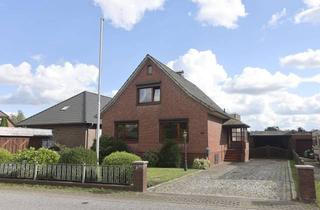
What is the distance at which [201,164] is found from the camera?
76.4 ft

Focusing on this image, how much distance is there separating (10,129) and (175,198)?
23021mm

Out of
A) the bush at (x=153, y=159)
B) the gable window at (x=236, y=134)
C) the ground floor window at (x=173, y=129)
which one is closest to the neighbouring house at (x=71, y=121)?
the ground floor window at (x=173, y=129)

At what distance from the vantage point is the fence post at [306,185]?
37.3 ft

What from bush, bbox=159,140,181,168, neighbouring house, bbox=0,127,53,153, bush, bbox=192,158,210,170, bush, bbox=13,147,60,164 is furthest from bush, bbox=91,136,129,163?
neighbouring house, bbox=0,127,53,153

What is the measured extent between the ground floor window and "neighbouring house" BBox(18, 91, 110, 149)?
9382 mm

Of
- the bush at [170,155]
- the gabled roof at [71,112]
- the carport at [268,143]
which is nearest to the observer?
the bush at [170,155]

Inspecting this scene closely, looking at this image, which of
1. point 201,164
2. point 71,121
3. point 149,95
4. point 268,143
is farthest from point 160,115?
point 268,143

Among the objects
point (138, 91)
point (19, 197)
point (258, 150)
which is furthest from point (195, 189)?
point (258, 150)

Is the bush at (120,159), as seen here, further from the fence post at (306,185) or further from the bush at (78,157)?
the fence post at (306,185)

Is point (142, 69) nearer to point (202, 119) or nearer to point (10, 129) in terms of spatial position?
point (202, 119)

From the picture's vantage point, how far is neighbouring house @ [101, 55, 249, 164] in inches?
993

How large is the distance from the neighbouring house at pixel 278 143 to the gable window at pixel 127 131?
17260mm

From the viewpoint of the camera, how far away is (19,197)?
474 inches

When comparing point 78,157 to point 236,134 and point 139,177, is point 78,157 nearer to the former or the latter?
point 139,177
